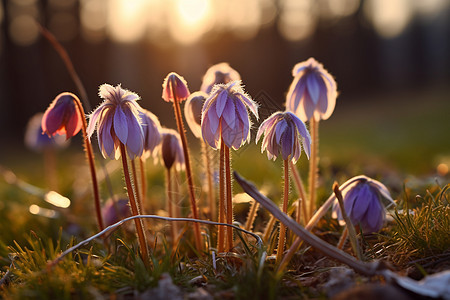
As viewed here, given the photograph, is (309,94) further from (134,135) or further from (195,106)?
(134,135)

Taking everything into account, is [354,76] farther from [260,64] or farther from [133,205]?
[133,205]

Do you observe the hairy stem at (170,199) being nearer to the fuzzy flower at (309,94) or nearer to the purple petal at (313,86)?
the fuzzy flower at (309,94)

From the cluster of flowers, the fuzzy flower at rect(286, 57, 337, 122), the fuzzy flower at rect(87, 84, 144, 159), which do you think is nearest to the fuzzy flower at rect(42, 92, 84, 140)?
the cluster of flowers

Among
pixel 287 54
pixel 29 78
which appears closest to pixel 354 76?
pixel 287 54

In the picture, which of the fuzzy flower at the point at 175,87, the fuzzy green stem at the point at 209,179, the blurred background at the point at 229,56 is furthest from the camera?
the blurred background at the point at 229,56

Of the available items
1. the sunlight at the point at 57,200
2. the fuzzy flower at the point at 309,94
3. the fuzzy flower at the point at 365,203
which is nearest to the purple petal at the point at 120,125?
the fuzzy flower at the point at 309,94

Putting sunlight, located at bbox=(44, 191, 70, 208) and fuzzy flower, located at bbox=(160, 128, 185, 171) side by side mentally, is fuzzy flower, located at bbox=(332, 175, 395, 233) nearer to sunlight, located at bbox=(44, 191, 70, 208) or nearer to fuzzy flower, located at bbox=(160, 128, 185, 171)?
fuzzy flower, located at bbox=(160, 128, 185, 171)
